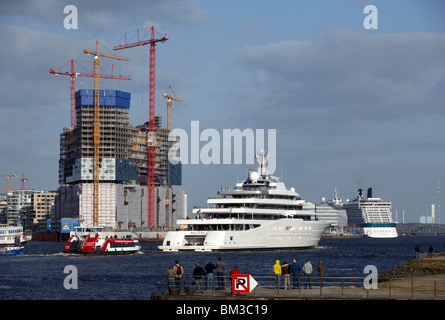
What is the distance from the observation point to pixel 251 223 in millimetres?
104500

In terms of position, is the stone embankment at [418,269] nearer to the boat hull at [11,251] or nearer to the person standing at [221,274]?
the person standing at [221,274]

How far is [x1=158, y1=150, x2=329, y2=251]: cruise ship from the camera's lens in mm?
101875

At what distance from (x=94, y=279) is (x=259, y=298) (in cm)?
3296

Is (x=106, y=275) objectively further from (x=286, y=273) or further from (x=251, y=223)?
(x=251, y=223)

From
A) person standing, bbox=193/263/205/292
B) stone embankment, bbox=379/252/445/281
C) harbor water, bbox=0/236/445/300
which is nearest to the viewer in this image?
person standing, bbox=193/263/205/292

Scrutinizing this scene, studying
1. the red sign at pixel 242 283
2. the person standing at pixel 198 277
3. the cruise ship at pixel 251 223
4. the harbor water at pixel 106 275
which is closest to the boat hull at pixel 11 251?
the harbor water at pixel 106 275

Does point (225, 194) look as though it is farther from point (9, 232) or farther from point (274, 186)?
point (9, 232)

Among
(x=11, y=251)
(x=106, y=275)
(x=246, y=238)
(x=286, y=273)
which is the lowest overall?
(x=11, y=251)

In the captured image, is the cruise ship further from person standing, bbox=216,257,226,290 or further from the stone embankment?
person standing, bbox=216,257,226,290

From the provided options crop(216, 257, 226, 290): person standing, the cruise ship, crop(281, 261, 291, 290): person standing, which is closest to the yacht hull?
the cruise ship

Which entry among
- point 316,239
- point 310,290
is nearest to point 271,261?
point 316,239

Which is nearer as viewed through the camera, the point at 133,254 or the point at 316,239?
the point at 133,254

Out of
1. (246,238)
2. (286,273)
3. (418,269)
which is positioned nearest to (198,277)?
(286,273)
